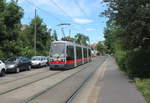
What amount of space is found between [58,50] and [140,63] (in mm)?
11848

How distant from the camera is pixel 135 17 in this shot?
15.0 meters

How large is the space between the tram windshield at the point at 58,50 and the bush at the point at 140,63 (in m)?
10.5

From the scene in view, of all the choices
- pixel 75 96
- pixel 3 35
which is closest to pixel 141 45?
pixel 75 96

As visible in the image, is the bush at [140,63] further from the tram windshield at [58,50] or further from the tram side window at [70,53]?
the tram side window at [70,53]

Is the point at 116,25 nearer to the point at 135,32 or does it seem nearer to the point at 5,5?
the point at 135,32

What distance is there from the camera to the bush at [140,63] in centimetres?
1525

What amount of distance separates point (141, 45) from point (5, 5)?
18032mm

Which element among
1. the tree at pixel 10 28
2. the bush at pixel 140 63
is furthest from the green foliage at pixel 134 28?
the tree at pixel 10 28

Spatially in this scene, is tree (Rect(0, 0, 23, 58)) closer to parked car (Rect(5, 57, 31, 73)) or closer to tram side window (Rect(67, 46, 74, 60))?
parked car (Rect(5, 57, 31, 73))

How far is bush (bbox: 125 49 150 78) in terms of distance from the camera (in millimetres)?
15250

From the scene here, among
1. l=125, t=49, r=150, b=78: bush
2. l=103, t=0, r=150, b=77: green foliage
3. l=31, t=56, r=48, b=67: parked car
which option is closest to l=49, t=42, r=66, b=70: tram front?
l=31, t=56, r=48, b=67: parked car

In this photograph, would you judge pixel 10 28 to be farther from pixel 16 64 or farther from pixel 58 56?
pixel 16 64

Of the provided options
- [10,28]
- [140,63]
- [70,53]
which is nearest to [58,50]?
[70,53]

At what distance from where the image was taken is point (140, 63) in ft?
50.6
